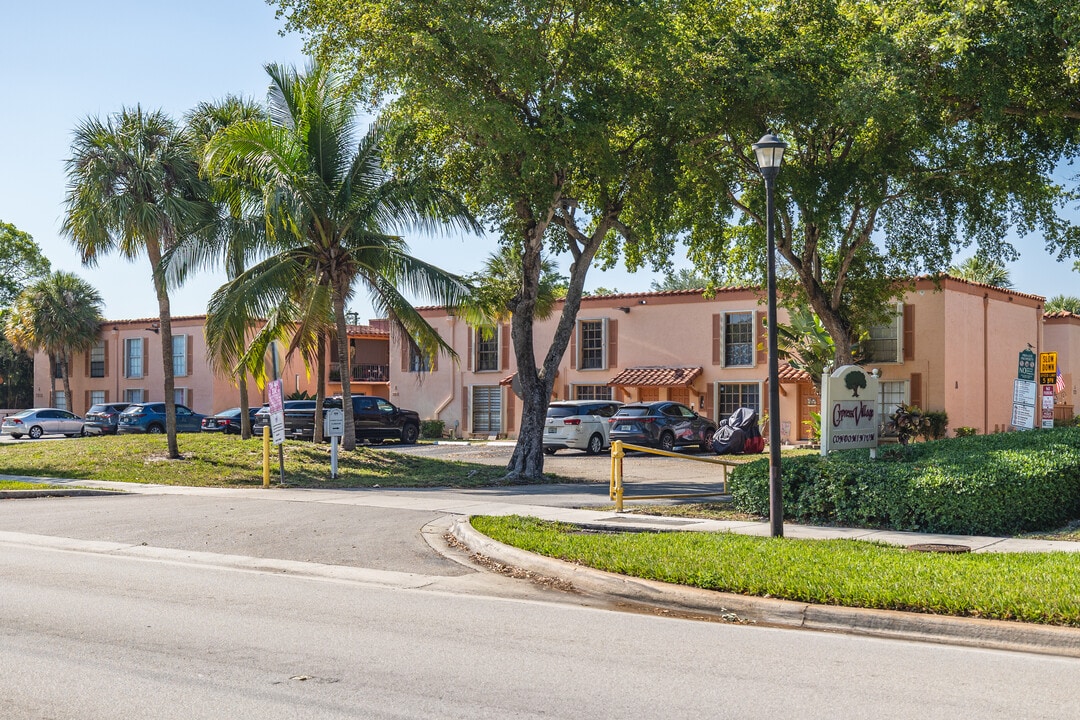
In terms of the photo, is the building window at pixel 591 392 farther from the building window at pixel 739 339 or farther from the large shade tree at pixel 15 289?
the large shade tree at pixel 15 289

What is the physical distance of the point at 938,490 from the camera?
12656mm

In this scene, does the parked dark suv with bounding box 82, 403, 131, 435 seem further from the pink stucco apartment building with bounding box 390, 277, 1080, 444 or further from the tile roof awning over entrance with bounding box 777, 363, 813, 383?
the tile roof awning over entrance with bounding box 777, 363, 813, 383

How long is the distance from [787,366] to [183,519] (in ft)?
75.0

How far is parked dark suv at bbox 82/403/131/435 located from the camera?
41.6 meters

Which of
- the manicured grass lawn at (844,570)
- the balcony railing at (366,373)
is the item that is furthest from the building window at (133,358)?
the manicured grass lawn at (844,570)

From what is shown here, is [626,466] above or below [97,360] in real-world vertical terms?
below

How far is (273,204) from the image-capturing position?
72.9 ft

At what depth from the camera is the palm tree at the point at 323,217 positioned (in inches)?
896

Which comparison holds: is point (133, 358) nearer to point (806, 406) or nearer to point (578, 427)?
point (578, 427)

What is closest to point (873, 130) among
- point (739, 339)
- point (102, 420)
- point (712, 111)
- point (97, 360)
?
point (712, 111)

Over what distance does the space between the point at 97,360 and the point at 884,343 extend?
37.5 meters

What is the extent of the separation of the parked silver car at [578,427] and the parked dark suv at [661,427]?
56cm

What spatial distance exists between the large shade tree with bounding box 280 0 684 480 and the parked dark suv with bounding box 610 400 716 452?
27.5ft

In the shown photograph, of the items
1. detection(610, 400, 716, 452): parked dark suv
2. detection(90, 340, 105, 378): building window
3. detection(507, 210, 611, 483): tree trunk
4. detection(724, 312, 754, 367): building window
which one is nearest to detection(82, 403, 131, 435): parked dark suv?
detection(90, 340, 105, 378): building window
